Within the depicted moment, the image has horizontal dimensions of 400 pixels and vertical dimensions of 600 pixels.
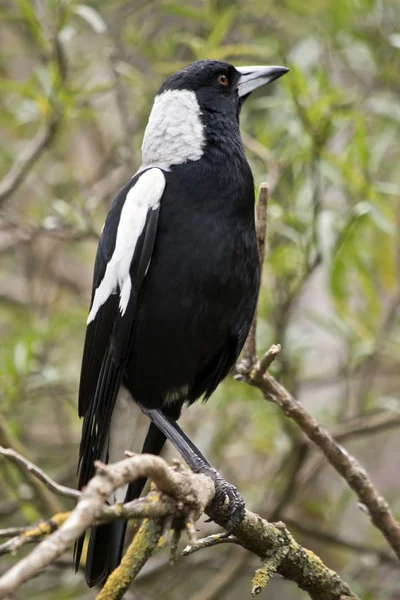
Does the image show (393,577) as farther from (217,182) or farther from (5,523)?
(217,182)

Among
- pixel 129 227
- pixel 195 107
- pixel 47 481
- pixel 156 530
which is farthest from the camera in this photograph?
pixel 195 107

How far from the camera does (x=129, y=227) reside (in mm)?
2555

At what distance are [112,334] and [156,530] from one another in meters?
0.98

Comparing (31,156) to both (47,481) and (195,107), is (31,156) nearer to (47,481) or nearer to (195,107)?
(195,107)

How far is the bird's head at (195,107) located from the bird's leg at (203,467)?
0.78 metres

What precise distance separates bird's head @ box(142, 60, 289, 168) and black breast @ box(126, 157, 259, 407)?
153 mm

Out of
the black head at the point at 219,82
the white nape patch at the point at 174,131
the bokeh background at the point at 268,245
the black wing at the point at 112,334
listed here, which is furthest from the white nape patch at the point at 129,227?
the bokeh background at the point at 268,245

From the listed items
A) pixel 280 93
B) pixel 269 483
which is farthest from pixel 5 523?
pixel 280 93

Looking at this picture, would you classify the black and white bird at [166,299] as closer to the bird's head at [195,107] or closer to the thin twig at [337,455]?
the bird's head at [195,107]

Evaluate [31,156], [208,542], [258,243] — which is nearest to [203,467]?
[258,243]

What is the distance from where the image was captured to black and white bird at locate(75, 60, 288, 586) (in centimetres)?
247

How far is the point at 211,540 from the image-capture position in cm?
173

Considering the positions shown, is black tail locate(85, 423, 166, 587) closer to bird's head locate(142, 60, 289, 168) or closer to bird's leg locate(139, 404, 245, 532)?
bird's leg locate(139, 404, 245, 532)

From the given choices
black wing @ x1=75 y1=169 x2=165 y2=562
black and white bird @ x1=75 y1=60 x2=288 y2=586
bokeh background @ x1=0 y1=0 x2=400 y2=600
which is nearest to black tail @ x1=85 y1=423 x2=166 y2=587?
black and white bird @ x1=75 y1=60 x2=288 y2=586
